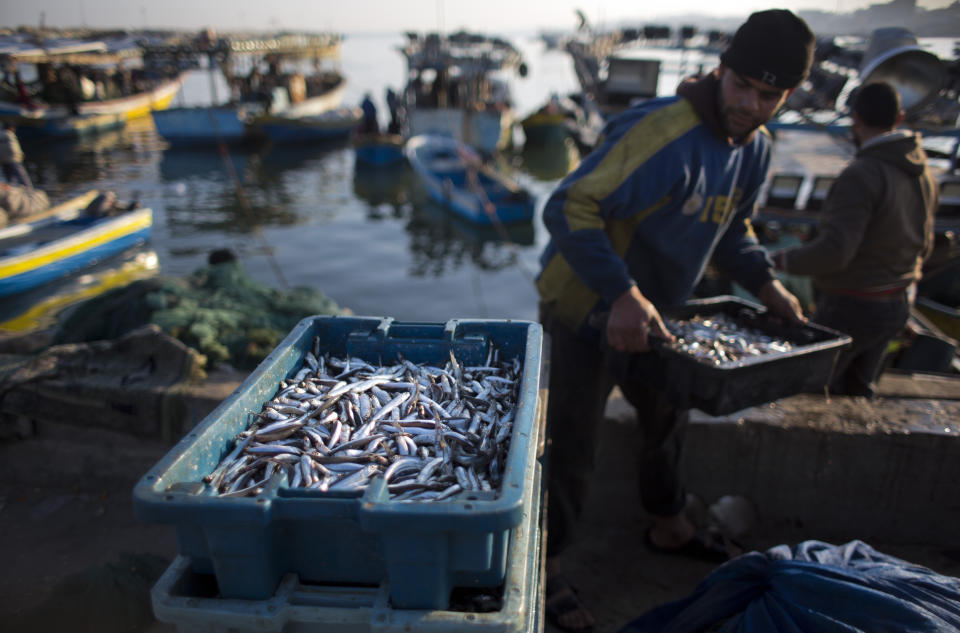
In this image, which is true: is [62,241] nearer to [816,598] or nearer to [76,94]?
[816,598]

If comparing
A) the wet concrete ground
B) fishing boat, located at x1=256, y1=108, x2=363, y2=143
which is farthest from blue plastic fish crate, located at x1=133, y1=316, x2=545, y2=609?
fishing boat, located at x1=256, y1=108, x2=363, y2=143

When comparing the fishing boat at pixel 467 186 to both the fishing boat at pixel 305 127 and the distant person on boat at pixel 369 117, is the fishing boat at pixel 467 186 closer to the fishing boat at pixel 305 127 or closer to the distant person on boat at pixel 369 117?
the distant person on boat at pixel 369 117

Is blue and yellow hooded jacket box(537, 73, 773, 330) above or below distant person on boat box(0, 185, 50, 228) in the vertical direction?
above

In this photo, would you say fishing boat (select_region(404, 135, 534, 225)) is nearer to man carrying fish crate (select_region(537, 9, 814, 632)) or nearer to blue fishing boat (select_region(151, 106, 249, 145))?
blue fishing boat (select_region(151, 106, 249, 145))

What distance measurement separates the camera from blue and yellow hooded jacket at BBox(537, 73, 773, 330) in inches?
114

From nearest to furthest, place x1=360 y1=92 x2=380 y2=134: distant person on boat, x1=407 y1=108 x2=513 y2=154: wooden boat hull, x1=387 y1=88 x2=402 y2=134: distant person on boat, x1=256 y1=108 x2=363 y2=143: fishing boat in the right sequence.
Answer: x1=407 y1=108 x2=513 y2=154: wooden boat hull, x1=360 y1=92 x2=380 y2=134: distant person on boat, x1=387 y1=88 x2=402 y2=134: distant person on boat, x1=256 y1=108 x2=363 y2=143: fishing boat

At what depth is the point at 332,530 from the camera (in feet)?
5.53

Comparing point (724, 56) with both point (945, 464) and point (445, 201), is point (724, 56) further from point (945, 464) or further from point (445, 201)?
point (445, 201)

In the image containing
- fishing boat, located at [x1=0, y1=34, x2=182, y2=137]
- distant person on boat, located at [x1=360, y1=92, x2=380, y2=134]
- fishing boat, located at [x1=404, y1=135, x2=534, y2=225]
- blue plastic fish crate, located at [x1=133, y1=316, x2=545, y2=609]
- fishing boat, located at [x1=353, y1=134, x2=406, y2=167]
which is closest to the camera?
blue plastic fish crate, located at [x1=133, y1=316, x2=545, y2=609]

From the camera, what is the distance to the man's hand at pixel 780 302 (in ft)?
11.8

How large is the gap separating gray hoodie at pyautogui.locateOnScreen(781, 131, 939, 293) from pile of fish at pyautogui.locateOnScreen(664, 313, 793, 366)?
2.74 ft

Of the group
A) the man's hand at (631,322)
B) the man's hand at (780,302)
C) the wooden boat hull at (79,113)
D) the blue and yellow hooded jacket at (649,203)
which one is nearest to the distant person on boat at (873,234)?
the man's hand at (780,302)

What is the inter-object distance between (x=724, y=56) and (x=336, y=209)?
21.0 m

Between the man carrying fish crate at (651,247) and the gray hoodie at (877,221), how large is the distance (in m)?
0.67
